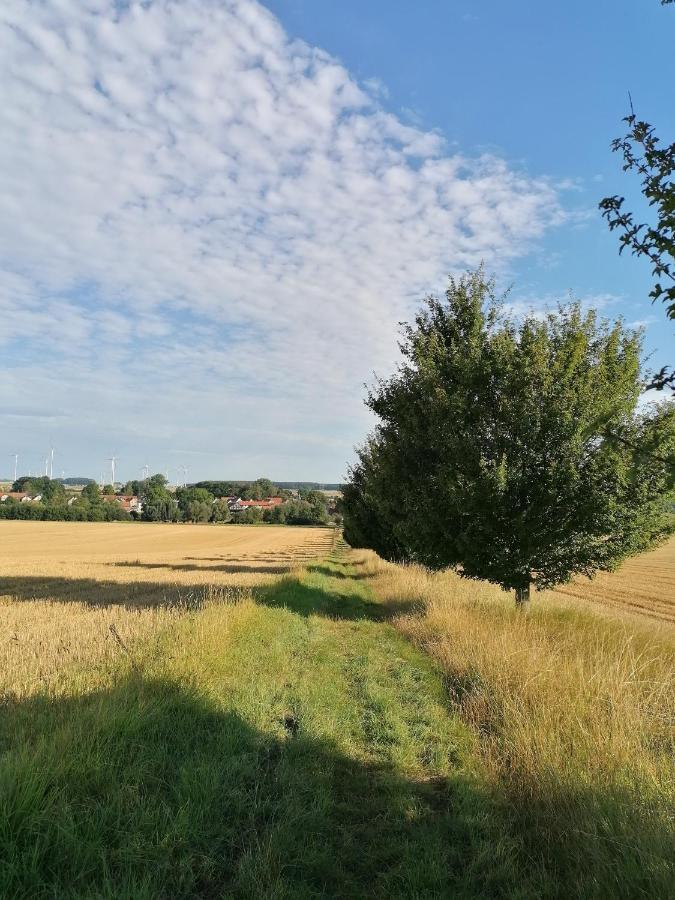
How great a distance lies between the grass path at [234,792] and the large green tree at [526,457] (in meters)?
4.61

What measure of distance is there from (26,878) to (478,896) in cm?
256

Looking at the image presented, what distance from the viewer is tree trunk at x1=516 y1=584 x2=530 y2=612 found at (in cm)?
1159

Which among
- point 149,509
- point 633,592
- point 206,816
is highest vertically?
point 149,509

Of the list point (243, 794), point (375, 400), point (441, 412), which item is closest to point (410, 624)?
point (441, 412)

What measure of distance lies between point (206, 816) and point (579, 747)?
3.01 meters

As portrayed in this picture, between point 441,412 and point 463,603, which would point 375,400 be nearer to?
point 441,412

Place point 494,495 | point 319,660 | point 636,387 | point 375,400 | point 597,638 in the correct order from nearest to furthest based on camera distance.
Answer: point 597,638 → point 319,660 → point 494,495 → point 636,387 → point 375,400

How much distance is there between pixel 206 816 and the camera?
11.9ft

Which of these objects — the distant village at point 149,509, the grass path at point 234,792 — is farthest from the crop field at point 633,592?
the distant village at point 149,509

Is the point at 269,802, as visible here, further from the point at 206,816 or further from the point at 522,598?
the point at 522,598

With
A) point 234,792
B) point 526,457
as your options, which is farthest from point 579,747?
point 526,457

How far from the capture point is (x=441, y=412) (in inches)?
442

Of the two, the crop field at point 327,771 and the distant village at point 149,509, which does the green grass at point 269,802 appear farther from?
the distant village at point 149,509

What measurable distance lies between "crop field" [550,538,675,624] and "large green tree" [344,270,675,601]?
7.15m
